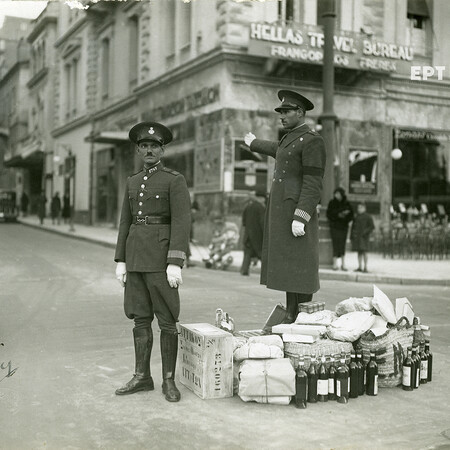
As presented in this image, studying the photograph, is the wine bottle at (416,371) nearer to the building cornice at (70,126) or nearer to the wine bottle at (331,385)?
the wine bottle at (331,385)

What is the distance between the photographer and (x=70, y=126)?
35.5 metres

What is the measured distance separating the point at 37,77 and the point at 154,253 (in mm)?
38520

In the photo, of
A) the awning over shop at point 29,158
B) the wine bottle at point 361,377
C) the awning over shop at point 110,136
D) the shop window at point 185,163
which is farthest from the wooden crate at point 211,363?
the awning over shop at point 29,158

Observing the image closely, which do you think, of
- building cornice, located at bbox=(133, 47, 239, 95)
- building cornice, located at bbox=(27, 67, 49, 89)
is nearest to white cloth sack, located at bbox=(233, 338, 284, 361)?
building cornice, located at bbox=(133, 47, 239, 95)

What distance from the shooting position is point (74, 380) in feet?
17.6

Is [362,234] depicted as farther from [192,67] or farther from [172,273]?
[172,273]

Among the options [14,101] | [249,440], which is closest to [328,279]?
[249,440]

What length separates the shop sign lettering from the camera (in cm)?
1850

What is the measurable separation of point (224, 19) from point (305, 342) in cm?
1560

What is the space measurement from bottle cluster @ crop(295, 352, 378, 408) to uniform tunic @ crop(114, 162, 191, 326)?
3.35 feet

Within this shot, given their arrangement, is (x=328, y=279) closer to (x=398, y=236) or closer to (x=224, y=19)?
(x=398, y=236)

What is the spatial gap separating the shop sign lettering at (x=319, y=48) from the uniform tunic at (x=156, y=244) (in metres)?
14.2

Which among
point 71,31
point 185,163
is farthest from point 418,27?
point 71,31

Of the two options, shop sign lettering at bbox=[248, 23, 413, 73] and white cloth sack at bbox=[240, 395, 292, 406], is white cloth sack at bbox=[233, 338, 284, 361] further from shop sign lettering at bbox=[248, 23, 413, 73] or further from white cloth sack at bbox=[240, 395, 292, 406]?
shop sign lettering at bbox=[248, 23, 413, 73]
